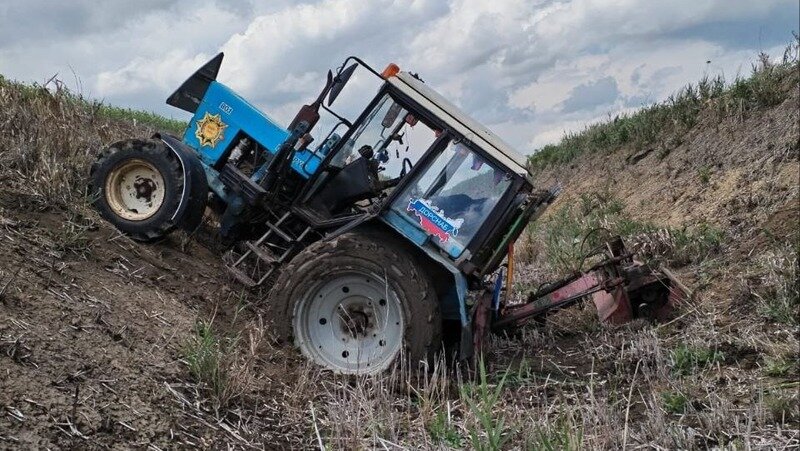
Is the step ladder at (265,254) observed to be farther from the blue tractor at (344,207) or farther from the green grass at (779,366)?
the green grass at (779,366)

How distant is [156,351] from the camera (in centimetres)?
447

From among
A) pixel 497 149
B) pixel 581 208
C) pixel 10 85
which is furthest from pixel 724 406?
pixel 581 208

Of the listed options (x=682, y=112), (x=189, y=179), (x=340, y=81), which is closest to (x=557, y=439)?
(x=340, y=81)

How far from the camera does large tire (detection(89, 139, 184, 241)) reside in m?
6.15

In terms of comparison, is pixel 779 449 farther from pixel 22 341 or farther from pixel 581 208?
pixel 581 208

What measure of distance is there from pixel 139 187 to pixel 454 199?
2.77m

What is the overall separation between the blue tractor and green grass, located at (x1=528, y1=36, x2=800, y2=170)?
5.14 meters

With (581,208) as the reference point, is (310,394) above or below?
below

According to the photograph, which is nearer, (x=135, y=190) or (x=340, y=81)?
(x=340, y=81)

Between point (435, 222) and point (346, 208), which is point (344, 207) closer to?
point (346, 208)

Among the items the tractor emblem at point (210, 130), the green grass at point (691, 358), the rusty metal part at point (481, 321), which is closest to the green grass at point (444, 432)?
the rusty metal part at point (481, 321)

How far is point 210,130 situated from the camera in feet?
22.0

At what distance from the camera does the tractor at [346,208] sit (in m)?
5.35

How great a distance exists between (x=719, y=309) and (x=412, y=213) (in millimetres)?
2458
